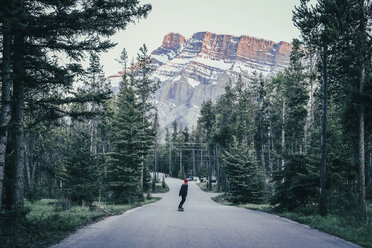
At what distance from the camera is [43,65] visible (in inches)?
405

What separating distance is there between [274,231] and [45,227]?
7269 millimetres

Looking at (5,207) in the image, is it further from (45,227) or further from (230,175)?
(230,175)

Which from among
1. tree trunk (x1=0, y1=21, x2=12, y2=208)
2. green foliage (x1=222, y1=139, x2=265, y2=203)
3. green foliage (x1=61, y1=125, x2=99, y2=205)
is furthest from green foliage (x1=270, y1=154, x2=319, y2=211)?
tree trunk (x1=0, y1=21, x2=12, y2=208)

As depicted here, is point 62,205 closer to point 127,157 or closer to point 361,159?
point 127,157

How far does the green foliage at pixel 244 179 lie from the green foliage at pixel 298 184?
10768mm

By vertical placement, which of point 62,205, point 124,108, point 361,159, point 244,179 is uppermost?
point 124,108

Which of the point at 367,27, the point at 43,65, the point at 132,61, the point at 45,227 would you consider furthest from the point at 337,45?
the point at 132,61

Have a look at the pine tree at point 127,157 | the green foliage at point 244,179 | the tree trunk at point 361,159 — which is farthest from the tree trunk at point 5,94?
the green foliage at point 244,179

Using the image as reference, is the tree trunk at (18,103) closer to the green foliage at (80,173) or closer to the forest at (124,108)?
the forest at (124,108)

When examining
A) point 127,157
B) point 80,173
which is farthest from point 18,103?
point 127,157

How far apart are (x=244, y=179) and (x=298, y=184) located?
41.6 feet

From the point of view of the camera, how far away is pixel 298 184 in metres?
16.7

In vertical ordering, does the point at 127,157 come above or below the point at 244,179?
above

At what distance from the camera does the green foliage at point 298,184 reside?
1671 cm
